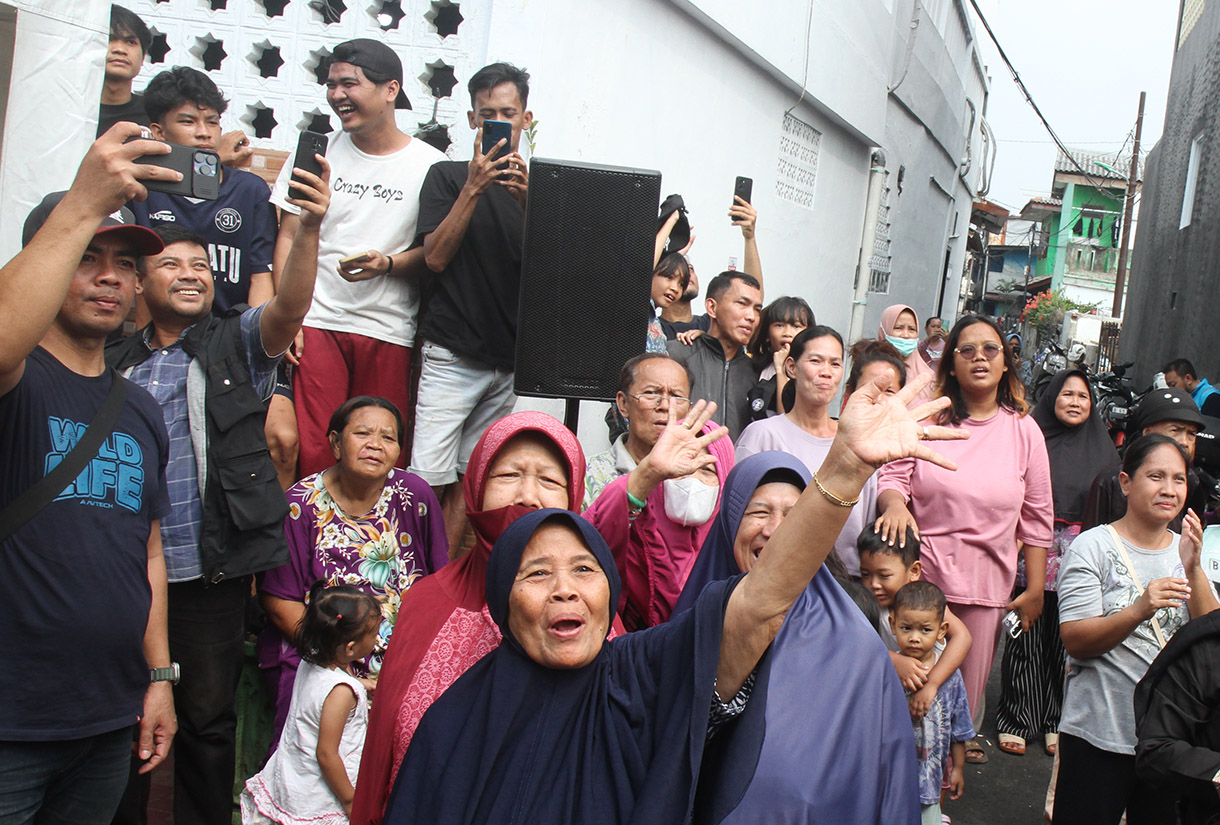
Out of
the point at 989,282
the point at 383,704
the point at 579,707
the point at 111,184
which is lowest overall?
the point at 383,704

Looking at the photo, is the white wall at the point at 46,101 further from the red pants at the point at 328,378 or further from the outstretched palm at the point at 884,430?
the outstretched palm at the point at 884,430

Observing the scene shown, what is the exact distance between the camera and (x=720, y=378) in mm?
5152

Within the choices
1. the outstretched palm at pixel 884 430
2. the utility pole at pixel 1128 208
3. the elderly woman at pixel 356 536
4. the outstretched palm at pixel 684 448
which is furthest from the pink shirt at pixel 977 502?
the utility pole at pixel 1128 208

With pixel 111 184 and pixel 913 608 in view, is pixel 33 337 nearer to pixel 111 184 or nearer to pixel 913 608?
pixel 111 184

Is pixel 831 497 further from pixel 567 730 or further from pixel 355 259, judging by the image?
pixel 355 259

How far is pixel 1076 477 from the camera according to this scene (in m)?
5.26

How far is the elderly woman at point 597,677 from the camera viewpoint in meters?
1.77

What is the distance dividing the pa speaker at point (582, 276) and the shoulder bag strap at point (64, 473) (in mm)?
1789

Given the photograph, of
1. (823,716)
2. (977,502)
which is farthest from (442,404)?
(823,716)

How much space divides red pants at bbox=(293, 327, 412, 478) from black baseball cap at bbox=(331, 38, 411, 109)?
1.24 metres

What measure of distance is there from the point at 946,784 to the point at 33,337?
140 inches

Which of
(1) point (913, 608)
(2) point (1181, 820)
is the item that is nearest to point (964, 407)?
(1) point (913, 608)

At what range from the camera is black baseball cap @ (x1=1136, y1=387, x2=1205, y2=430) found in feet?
15.8

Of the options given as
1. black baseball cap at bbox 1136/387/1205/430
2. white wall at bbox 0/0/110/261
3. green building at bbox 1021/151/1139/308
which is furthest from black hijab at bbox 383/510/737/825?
green building at bbox 1021/151/1139/308
